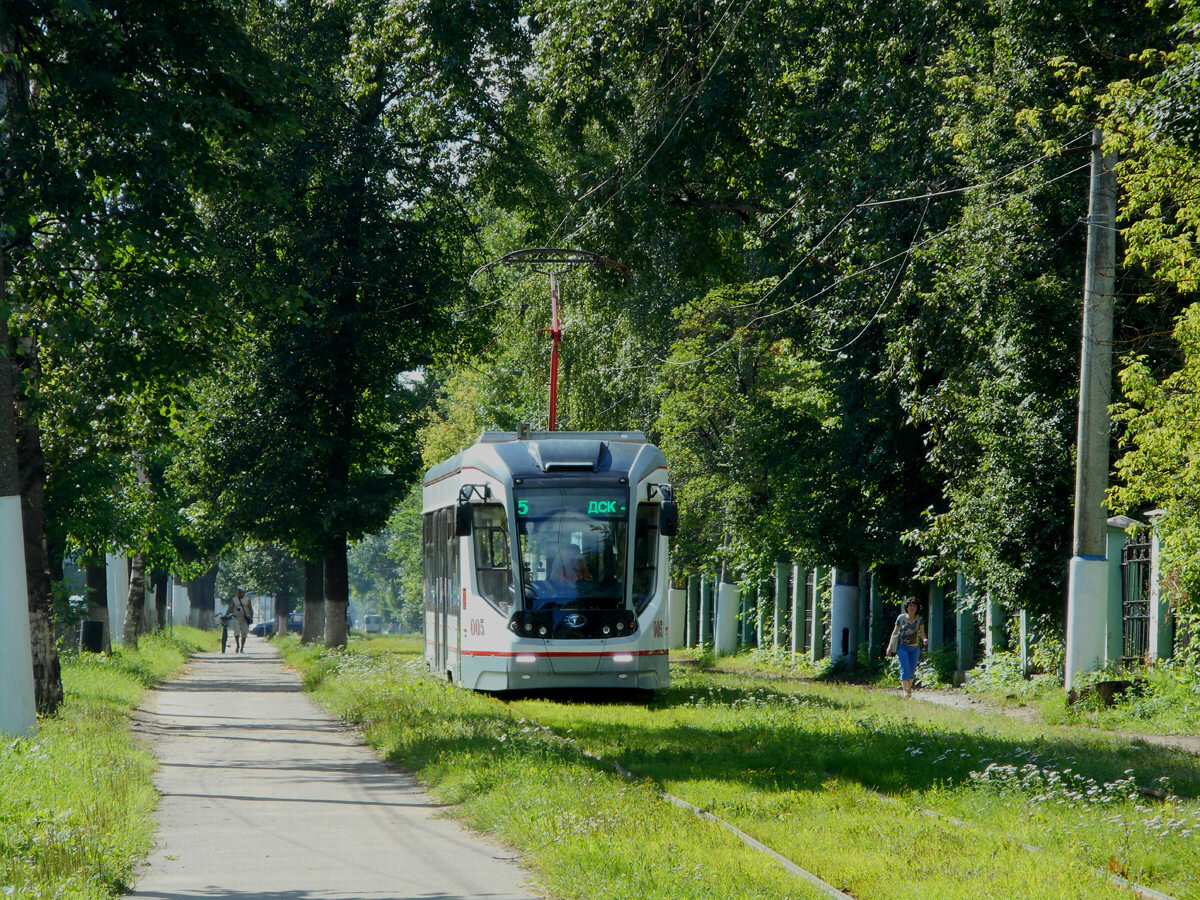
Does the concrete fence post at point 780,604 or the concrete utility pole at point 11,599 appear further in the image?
the concrete fence post at point 780,604

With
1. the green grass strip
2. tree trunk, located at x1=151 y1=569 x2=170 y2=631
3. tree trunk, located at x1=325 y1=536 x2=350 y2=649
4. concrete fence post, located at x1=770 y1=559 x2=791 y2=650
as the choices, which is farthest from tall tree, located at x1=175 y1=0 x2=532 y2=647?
tree trunk, located at x1=151 y1=569 x2=170 y2=631

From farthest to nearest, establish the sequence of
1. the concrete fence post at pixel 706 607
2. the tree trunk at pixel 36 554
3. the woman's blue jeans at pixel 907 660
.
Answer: the concrete fence post at pixel 706 607, the woman's blue jeans at pixel 907 660, the tree trunk at pixel 36 554

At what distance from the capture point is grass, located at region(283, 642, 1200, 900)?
7.45 meters

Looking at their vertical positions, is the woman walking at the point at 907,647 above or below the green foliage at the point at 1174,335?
below

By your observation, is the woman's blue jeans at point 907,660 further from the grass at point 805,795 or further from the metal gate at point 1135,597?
the grass at point 805,795

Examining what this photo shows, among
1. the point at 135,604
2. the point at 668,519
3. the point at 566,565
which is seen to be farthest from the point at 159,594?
the point at 668,519

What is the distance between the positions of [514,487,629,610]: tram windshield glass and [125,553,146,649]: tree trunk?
797 inches

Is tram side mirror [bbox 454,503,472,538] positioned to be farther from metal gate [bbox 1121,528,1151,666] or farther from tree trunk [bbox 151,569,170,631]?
tree trunk [bbox 151,569,170,631]

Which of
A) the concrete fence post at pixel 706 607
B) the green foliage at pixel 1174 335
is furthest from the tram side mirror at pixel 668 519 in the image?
the concrete fence post at pixel 706 607

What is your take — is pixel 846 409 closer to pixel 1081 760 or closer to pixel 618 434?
pixel 618 434

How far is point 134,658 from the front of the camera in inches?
1198

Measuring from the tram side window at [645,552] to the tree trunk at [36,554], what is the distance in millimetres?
6824

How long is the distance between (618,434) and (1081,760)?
8.84m

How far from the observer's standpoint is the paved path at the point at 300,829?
25.8 ft
